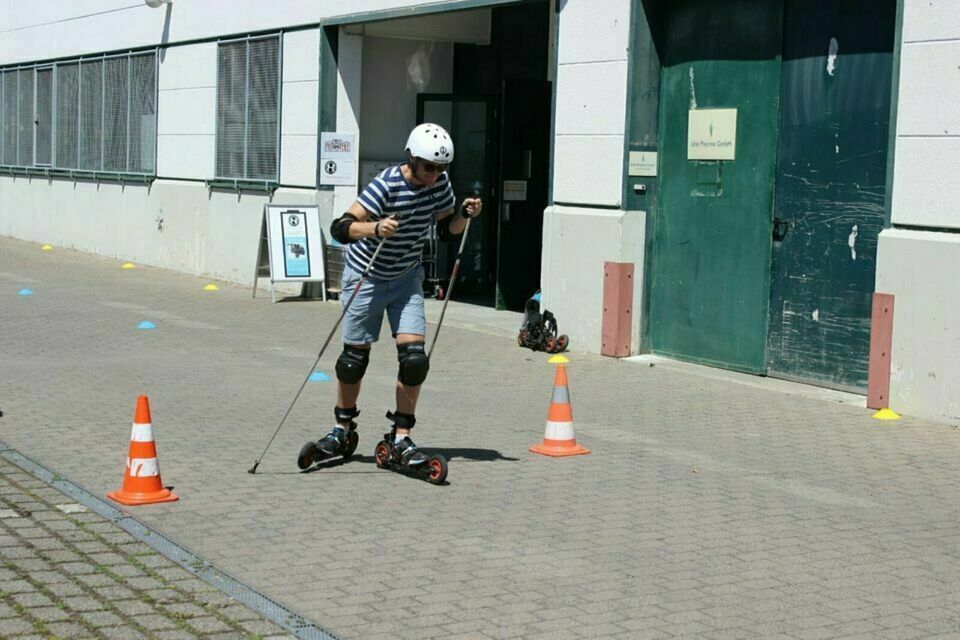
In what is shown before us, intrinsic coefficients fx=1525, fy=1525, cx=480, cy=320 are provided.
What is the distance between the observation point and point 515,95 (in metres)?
17.2

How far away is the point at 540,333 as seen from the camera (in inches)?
545

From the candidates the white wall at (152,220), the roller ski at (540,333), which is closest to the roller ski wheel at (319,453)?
the roller ski at (540,333)

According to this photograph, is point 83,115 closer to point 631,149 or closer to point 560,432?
point 631,149

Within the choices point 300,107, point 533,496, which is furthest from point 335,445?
point 300,107

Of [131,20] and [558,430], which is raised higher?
[131,20]

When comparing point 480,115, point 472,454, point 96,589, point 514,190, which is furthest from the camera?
point 480,115

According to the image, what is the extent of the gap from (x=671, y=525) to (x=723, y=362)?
5.78 metres

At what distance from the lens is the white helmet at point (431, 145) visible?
798 centimetres

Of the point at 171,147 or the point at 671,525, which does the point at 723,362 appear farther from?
the point at 171,147

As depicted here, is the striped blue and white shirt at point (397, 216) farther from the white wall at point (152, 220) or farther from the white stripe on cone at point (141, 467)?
the white wall at point (152, 220)

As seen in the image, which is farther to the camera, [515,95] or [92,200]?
[92,200]

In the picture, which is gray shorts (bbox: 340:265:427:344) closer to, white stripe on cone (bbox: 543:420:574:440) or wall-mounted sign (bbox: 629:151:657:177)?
white stripe on cone (bbox: 543:420:574:440)

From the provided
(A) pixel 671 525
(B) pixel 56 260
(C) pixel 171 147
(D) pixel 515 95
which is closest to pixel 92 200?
(B) pixel 56 260

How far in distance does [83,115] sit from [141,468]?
18926 millimetres
